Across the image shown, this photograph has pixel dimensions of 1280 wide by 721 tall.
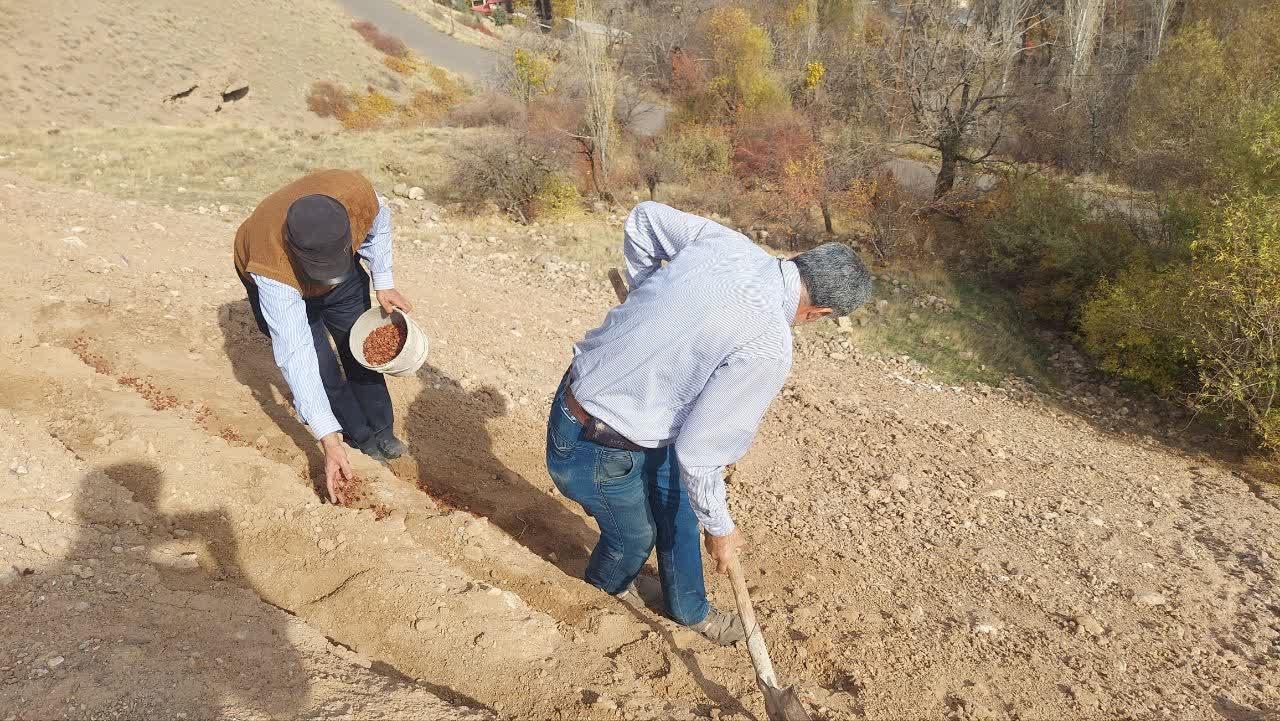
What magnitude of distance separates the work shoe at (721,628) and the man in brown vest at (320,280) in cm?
156

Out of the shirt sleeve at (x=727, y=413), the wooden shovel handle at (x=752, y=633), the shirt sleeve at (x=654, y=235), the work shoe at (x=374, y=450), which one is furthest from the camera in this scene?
the work shoe at (x=374, y=450)

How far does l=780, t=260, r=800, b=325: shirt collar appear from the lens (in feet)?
6.93

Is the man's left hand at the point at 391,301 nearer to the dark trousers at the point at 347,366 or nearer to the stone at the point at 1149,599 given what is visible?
the dark trousers at the point at 347,366

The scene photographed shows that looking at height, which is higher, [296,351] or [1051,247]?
[296,351]

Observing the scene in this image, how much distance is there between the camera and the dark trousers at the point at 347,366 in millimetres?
3525

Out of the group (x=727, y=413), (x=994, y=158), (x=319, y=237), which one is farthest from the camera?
(x=994, y=158)

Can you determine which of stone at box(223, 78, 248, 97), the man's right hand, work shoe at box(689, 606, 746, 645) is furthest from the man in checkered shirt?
stone at box(223, 78, 248, 97)

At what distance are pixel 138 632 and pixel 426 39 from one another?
36761 millimetres

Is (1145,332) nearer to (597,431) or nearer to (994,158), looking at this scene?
(597,431)

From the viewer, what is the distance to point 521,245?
35.6 feet

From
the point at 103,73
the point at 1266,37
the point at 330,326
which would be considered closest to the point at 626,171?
the point at 1266,37

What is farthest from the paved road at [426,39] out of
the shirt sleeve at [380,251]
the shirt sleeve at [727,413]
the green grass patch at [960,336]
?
the shirt sleeve at [727,413]

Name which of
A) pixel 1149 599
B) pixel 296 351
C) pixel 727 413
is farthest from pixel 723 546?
pixel 1149 599

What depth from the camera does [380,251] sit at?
367 cm
